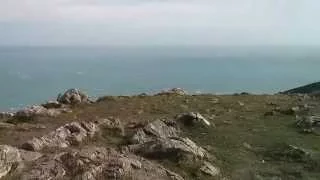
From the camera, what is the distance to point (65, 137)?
68.9 feet

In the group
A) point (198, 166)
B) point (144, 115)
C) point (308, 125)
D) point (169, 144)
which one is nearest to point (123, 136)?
point (169, 144)

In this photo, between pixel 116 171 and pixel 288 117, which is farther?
pixel 288 117

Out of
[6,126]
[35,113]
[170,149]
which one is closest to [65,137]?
[170,149]

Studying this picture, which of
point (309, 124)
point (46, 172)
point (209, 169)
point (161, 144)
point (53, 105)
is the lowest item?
point (53, 105)

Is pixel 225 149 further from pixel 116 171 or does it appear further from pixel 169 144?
pixel 116 171

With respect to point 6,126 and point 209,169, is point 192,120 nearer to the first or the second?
point 209,169

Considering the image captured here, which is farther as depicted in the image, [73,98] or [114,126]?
[73,98]

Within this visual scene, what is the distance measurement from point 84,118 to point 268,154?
983 centimetres

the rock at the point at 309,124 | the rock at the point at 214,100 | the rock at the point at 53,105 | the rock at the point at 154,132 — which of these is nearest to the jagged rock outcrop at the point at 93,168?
the rock at the point at 154,132

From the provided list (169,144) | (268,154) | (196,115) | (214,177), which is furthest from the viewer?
(196,115)

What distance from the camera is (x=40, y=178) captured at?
16516 mm

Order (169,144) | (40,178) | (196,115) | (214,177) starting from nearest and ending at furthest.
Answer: (40,178), (214,177), (169,144), (196,115)

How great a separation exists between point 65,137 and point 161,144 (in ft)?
11.5

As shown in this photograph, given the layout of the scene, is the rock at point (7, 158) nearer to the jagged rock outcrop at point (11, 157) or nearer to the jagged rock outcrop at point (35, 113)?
the jagged rock outcrop at point (11, 157)
